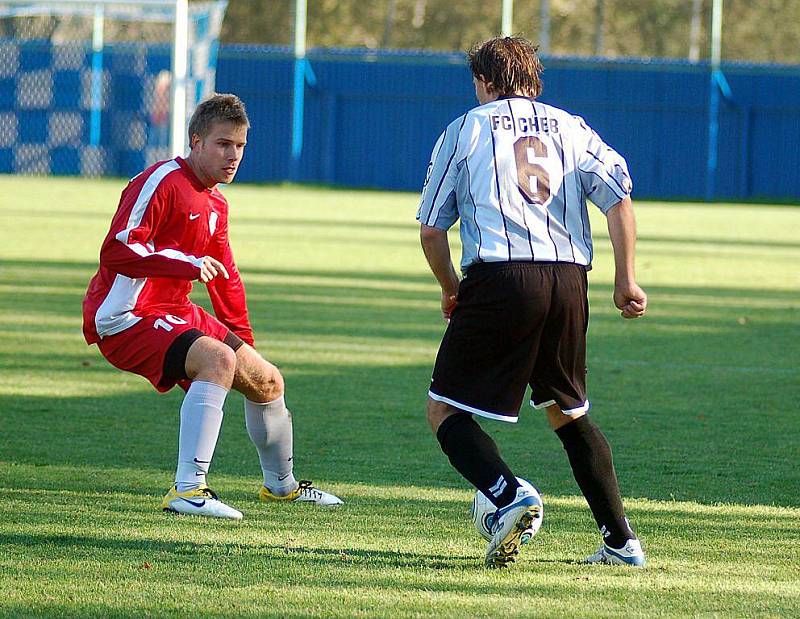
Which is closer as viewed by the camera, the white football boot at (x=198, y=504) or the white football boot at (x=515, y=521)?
the white football boot at (x=515, y=521)

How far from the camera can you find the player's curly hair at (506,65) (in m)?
4.64

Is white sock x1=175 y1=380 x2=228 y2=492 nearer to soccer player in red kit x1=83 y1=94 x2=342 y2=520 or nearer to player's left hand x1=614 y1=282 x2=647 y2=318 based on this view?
soccer player in red kit x1=83 y1=94 x2=342 y2=520

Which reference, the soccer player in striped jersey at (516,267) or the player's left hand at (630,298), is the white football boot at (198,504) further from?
the player's left hand at (630,298)

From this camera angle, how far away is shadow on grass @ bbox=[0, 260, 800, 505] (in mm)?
6426

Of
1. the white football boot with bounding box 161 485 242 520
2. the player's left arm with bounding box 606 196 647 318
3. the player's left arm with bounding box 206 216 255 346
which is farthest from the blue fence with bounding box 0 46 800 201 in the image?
the player's left arm with bounding box 606 196 647 318

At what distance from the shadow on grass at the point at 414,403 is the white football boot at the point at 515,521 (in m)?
1.47

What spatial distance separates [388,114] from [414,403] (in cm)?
3008

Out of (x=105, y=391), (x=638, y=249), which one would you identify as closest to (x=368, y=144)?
(x=638, y=249)

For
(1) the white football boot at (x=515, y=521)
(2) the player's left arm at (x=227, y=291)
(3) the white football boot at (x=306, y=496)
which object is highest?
(2) the player's left arm at (x=227, y=291)

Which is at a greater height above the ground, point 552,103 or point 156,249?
point 552,103

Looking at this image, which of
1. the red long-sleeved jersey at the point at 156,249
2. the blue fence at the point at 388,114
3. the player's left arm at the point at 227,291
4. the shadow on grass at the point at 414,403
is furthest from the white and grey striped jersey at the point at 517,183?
the blue fence at the point at 388,114

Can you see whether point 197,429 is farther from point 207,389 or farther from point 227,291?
point 227,291

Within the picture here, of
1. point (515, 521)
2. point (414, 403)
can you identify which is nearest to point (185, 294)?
point (515, 521)

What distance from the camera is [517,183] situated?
4547mm
